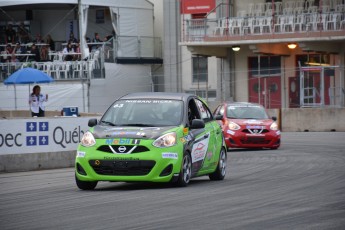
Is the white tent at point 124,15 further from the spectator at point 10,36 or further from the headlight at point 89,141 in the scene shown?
the headlight at point 89,141

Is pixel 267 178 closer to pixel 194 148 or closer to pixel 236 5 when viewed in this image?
pixel 194 148

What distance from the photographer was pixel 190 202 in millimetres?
13586

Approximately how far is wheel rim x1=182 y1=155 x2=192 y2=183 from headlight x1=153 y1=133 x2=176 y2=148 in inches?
16.2

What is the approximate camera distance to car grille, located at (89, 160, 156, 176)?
615 inches

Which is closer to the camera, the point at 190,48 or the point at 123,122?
the point at 123,122

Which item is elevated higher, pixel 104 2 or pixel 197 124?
pixel 104 2

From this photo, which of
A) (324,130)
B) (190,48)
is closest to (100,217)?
(324,130)

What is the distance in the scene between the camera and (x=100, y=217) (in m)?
11.9

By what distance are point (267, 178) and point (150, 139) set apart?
3256 millimetres

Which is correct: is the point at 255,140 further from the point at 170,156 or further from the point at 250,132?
the point at 170,156

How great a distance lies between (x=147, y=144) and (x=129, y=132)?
0.43 meters

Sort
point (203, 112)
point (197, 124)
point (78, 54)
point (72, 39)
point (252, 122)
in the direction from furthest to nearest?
point (72, 39) → point (78, 54) → point (252, 122) → point (203, 112) → point (197, 124)

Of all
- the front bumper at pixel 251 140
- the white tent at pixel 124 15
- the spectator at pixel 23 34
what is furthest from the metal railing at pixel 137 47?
the front bumper at pixel 251 140

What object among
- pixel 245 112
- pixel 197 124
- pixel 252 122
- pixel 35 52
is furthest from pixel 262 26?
pixel 197 124
